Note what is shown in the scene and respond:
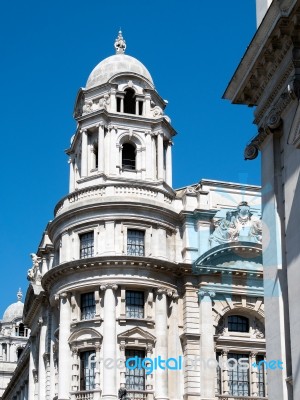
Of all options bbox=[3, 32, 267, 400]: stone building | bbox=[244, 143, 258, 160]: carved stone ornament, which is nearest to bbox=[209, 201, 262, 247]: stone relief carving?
bbox=[3, 32, 267, 400]: stone building

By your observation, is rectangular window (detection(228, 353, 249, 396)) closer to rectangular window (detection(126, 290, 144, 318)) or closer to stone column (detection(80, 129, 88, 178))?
rectangular window (detection(126, 290, 144, 318))

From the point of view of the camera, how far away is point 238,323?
55.7 metres

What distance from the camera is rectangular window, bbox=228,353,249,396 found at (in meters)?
53.5

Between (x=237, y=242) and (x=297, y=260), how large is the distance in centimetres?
2914

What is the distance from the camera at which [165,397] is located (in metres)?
52.2

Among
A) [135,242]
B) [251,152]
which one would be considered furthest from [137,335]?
[251,152]

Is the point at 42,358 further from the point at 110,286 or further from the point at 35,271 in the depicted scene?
the point at 110,286

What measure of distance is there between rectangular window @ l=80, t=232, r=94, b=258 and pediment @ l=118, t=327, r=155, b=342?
16.7 ft

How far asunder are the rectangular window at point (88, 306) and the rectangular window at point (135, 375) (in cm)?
297

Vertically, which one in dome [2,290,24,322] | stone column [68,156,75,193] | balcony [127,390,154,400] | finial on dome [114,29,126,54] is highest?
finial on dome [114,29,126,54]

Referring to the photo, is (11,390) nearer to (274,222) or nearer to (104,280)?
(104,280)

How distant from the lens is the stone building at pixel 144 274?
173ft

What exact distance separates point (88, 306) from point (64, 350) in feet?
9.24

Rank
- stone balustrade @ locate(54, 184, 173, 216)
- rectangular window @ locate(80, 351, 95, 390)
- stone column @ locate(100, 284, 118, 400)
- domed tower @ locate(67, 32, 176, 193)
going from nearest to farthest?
stone column @ locate(100, 284, 118, 400)
rectangular window @ locate(80, 351, 95, 390)
stone balustrade @ locate(54, 184, 173, 216)
domed tower @ locate(67, 32, 176, 193)
